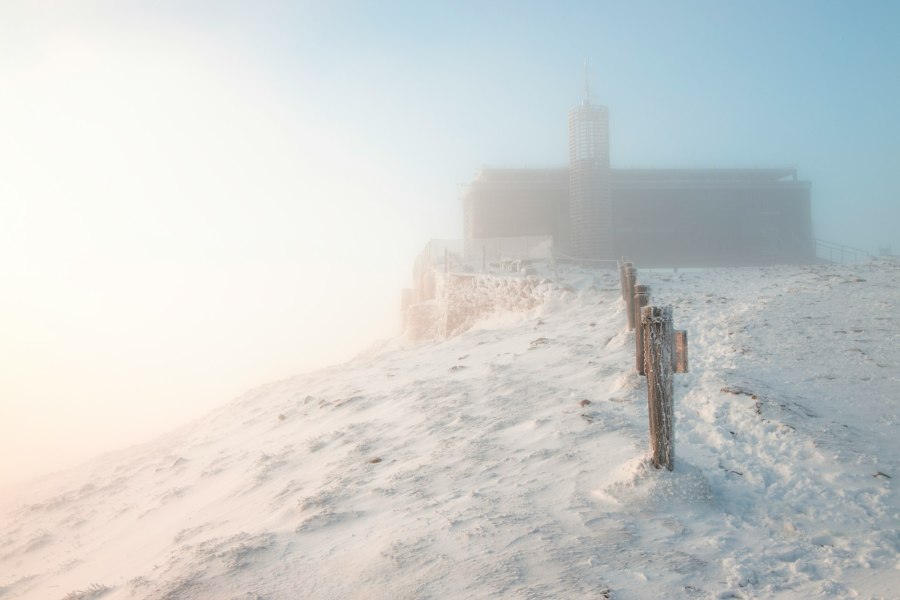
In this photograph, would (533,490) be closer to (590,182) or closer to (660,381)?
(660,381)

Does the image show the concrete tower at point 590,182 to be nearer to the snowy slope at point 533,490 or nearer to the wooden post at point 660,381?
the snowy slope at point 533,490

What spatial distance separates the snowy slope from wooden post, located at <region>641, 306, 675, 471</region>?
0.22 metres

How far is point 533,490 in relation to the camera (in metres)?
5.46

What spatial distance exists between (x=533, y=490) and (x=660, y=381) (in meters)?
1.54

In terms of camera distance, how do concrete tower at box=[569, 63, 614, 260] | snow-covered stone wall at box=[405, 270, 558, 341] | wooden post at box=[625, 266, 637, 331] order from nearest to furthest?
1. wooden post at box=[625, 266, 637, 331]
2. snow-covered stone wall at box=[405, 270, 558, 341]
3. concrete tower at box=[569, 63, 614, 260]

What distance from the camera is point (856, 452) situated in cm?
572

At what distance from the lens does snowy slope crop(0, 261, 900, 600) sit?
4.24 meters

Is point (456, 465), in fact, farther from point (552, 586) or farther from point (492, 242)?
point (492, 242)

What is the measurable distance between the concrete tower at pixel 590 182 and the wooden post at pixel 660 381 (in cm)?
2717

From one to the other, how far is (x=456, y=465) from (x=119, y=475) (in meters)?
7.89

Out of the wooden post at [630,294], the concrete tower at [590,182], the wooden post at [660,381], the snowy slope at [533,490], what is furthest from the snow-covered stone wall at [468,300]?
the wooden post at [660,381]

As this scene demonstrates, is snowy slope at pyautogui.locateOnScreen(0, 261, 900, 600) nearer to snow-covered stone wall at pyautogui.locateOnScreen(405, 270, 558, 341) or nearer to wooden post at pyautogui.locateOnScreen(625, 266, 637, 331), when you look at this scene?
wooden post at pyautogui.locateOnScreen(625, 266, 637, 331)

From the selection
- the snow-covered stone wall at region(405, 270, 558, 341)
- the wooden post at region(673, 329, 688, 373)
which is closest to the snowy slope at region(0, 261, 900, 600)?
the wooden post at region(673, 329, 688, 373)

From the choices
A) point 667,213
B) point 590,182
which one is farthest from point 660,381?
point 667,213
